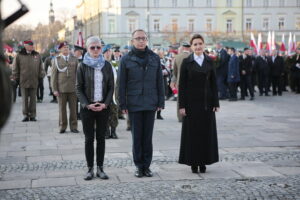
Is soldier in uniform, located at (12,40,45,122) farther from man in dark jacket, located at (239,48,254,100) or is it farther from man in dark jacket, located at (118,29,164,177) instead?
man in dark jacket, located at (239,48,254,100)

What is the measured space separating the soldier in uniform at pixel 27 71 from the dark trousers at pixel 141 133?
754cm

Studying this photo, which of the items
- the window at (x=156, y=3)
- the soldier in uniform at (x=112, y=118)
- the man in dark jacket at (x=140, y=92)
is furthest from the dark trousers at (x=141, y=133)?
the window at (x=156, y=3)

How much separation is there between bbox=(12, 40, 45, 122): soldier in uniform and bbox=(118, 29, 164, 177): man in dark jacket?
7.50 meters

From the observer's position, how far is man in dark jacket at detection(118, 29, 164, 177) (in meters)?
7.44

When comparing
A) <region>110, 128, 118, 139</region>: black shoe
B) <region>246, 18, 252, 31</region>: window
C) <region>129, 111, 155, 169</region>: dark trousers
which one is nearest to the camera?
<region>129, 111, 155, 169</region>: dark trousers

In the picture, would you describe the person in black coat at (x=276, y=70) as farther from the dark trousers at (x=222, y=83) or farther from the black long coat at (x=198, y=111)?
the black long coat at (x=198, y=111)

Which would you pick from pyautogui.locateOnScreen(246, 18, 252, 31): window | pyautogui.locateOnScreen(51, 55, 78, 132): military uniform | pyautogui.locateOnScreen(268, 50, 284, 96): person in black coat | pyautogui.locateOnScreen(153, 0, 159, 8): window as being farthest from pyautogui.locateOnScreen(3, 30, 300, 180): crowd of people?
pyautogui.locateOnScreen(246, 18, 252, 31): window

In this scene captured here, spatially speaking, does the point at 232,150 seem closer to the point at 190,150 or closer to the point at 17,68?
the point at 190,150

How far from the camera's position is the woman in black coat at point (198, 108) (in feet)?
25.1

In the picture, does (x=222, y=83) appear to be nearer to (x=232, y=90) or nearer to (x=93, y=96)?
(x=232, y=90)

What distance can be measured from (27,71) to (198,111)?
25.7ft

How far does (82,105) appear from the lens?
288 inches

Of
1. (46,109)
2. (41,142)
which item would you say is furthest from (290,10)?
(41,142)

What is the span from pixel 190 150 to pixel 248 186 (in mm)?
1159
